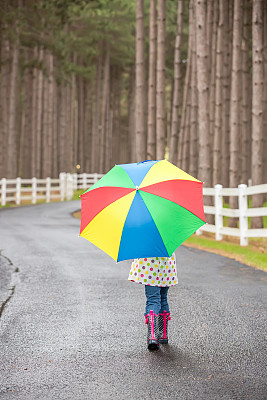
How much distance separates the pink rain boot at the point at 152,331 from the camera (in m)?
5.19

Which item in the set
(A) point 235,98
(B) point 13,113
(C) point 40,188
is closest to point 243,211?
(A) point 235,98

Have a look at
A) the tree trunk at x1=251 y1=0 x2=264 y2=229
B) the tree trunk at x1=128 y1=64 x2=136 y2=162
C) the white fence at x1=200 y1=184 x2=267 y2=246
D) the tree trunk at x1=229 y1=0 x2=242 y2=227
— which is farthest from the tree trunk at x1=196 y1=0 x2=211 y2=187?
the tree trunk at x1=128 y1=64 x2=136 y2=162

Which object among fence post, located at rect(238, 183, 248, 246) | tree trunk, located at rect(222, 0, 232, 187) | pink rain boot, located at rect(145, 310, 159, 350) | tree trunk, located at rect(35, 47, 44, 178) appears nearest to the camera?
pink rain boot, located at rect(145, 310, 159, 350)

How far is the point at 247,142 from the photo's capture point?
75.7 feet

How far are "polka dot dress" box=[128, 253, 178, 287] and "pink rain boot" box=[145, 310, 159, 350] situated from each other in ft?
0.92

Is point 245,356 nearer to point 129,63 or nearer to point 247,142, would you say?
point 247,142

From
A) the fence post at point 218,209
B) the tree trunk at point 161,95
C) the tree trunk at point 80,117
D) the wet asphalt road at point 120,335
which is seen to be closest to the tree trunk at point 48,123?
the tree trunk at point 80,117

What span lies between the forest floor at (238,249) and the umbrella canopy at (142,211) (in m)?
5.63

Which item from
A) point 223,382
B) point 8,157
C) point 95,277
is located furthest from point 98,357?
point 8,157

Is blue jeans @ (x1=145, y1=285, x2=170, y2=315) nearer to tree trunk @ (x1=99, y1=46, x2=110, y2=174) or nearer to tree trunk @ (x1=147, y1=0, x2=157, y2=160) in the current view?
tree trunk @ (x1=147, y1=0, x2=157, y2=160)

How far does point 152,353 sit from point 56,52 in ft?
91.7

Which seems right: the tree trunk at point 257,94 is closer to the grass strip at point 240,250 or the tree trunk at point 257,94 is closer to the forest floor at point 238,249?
→ the forest floor at point 238,249

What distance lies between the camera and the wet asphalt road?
426 cm

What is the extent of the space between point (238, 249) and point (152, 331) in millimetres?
7863
